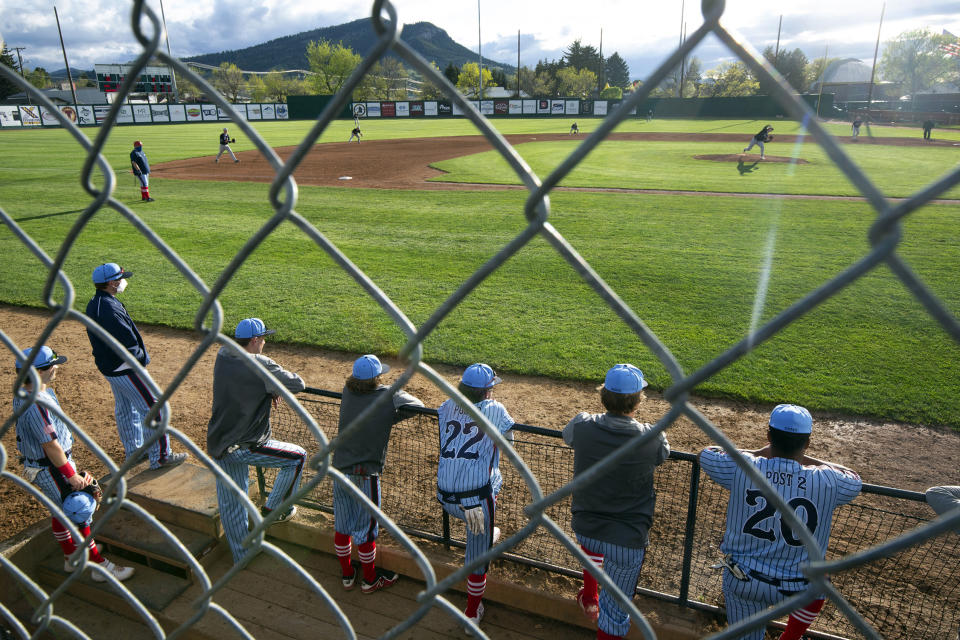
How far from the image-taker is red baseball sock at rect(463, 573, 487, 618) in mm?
3197

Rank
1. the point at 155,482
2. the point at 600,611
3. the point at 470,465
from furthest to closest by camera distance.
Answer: the point at 155,482 < the point at 470,465 < the point at 600,611

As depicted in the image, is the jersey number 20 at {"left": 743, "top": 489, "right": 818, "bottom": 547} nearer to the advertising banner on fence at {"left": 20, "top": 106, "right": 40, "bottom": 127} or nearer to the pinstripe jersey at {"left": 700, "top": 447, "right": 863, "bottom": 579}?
the pinstripe jersey at {"left": 700, "top": 447, "right": 863, "bottom": 579}

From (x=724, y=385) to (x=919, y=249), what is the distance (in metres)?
7.54

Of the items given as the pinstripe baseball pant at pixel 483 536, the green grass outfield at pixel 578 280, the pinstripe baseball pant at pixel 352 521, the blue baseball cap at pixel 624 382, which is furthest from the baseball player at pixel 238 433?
the green grass outfield at pixel 578 280

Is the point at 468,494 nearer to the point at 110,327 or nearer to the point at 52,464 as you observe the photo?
the point at 52,464

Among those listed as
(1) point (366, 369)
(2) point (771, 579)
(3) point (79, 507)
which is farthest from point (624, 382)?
(3) point (79, 507)

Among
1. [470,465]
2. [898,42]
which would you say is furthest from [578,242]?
[898,42]

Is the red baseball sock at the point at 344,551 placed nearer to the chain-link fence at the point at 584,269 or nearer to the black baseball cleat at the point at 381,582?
the black baseball cleat at the point at 381,582

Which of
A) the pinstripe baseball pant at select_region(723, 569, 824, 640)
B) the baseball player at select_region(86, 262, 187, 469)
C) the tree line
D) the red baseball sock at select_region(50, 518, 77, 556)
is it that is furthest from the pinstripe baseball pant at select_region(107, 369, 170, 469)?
the tree line

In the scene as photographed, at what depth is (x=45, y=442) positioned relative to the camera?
3.64 meters

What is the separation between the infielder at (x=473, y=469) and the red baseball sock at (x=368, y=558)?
0.53 m

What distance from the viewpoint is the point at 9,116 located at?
44344 mm

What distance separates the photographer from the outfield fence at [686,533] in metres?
3.46

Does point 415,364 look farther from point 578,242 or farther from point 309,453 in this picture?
point 578,242
